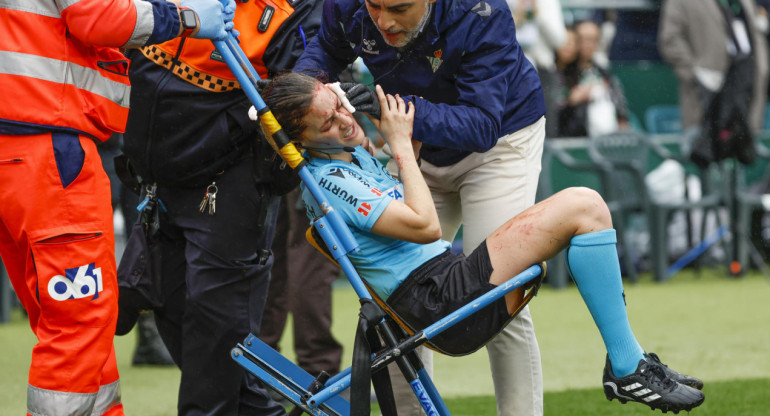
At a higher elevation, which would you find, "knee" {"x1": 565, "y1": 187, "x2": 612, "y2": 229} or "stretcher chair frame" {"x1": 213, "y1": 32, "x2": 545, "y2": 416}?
"knee" {"x1": 565, "y1": 187, "x2": 612, "y2": 229}

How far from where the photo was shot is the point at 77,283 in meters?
3.51

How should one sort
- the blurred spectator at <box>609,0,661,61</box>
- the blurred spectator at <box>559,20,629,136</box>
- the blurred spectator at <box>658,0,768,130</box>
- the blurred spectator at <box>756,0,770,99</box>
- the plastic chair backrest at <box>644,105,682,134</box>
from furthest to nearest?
the blurred spectator at <box>609,0,661,61</box> < the plastic chair backrest at <box>644,105,682,134</box> < the blurred spectator at <box>756,0,770,99</box> < the blurred spectator at <box>559,20,629,136</box> < the blurred spectator at <box>658,0,768,130</box>

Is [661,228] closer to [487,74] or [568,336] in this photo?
[568,336]

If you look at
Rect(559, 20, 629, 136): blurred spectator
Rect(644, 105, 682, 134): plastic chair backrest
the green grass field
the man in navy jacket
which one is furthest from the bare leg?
Rect(644, 105, 682, 134): plastic chair backrest

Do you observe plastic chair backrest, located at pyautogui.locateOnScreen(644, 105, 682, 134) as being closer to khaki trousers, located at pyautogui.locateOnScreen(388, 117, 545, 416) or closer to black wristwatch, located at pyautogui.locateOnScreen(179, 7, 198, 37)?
khaki trousers, located at pyautogui.locateOnScreen(388, 117, 545, 416)

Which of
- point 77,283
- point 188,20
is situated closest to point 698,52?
point 188,20

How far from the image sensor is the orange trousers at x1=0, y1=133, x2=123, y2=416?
11.4ft

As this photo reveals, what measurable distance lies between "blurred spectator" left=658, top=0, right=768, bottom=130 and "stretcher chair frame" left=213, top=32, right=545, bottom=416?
772 cm

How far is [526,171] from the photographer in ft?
13.6

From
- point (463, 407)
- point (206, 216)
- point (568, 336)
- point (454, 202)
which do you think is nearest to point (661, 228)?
point (568, 336)

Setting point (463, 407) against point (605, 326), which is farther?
point (463, 407)

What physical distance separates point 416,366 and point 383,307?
0.28m

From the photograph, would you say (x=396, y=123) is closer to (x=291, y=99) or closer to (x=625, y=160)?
(x=291, y=99)

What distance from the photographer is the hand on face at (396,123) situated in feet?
11.8
